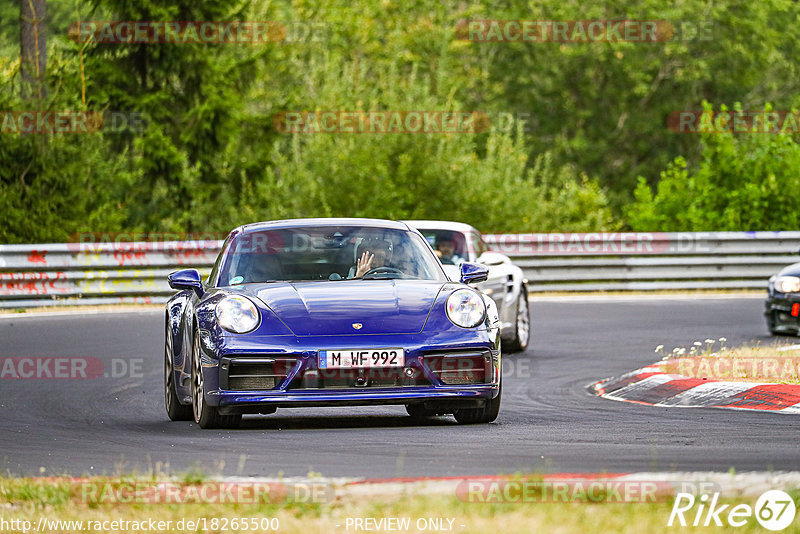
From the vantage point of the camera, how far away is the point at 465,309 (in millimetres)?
9539

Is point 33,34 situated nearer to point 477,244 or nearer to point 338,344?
point 477,244

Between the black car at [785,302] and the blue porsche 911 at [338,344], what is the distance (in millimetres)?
7773

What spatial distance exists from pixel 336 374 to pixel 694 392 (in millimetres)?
3346

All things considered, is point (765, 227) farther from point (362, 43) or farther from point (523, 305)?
point (362, 43)

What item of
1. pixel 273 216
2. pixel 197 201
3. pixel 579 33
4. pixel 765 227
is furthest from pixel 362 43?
pixel 765 227

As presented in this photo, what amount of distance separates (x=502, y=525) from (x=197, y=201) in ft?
102

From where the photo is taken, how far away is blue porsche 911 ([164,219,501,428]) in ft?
30.1

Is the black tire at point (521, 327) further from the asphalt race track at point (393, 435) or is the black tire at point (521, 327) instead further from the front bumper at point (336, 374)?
the front bumper at point (336, 374)
